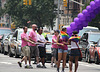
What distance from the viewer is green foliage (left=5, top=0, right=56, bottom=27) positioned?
237 ft

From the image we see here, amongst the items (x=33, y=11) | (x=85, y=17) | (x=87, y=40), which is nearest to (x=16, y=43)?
(x=87, y=40)

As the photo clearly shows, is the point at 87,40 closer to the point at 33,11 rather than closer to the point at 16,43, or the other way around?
the point at 16,43

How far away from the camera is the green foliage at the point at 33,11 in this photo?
72312 millimetres

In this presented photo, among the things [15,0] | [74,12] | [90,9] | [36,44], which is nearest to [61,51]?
[36,44]

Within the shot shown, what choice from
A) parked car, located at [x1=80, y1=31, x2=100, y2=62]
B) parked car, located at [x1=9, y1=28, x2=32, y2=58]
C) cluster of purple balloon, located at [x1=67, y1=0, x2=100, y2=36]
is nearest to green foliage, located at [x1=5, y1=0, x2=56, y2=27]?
parked car, located at [x1=9, y1=28, x2=32, y2=58]

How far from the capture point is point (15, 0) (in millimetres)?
76812

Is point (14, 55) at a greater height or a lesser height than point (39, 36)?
lesser

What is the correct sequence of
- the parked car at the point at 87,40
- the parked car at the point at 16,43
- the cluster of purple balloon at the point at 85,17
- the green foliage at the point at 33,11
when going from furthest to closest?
the green foliage at the point at 33,11 < the parked car at the point at 16,43 < the parked car at the point at 87,40 < the cluster of purple balloon at the point at 85,17

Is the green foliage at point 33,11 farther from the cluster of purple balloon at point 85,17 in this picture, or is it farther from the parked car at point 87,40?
the cluster of purple balloon at point 85,17

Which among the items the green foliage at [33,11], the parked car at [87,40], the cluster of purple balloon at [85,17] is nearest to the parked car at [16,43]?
the cluster of purple balloon at [85,17]

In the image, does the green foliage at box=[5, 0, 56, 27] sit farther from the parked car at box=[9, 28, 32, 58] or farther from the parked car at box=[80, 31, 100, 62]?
the parked car at box=[80, 31, 100, 62]

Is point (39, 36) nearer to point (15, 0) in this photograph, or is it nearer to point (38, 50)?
point (38, 50)

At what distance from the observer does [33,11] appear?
2879 inches

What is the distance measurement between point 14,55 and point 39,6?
42131 mm
